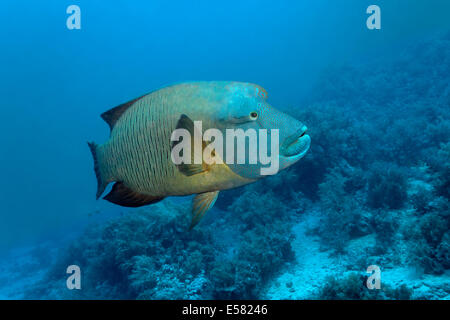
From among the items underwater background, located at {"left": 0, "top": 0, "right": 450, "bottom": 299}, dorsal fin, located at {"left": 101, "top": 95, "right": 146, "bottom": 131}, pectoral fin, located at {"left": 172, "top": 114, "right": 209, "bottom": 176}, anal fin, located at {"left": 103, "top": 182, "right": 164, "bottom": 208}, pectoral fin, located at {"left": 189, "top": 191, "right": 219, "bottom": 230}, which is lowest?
underwater background, located at {"left": 0, "top": 0, "right": 450, "bottom": 299}

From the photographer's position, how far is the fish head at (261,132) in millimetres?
1407

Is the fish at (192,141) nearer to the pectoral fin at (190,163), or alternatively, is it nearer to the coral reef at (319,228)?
the pectoral fin at (190,163)

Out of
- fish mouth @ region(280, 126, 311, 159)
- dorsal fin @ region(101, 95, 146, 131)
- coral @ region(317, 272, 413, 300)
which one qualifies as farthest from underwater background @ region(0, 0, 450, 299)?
fish mouth @ region(280, 126, 311, 159)

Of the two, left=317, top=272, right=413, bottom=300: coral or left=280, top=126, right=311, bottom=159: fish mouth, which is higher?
left=280, top=126, right=311, bottom=159: fish mouth

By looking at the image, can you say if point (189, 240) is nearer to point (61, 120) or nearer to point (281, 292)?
point (281, 292)

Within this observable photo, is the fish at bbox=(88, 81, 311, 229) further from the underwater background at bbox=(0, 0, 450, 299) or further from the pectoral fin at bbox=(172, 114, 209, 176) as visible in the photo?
the underwater background at bbox=(0, 0, 450, 299)

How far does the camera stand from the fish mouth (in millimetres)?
1446

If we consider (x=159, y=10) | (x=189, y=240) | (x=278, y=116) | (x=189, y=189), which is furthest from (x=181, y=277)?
(x=159, y=10)

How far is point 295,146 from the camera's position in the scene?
148cm

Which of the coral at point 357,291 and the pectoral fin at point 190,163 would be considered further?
the coral at point 357,291

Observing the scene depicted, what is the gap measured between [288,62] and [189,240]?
75078mm

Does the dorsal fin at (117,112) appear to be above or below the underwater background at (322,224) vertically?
above

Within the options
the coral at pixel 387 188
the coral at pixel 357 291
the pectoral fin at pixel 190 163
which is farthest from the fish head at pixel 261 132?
the coral at pixel 387 188

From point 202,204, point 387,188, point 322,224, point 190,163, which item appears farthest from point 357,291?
point 190,163
